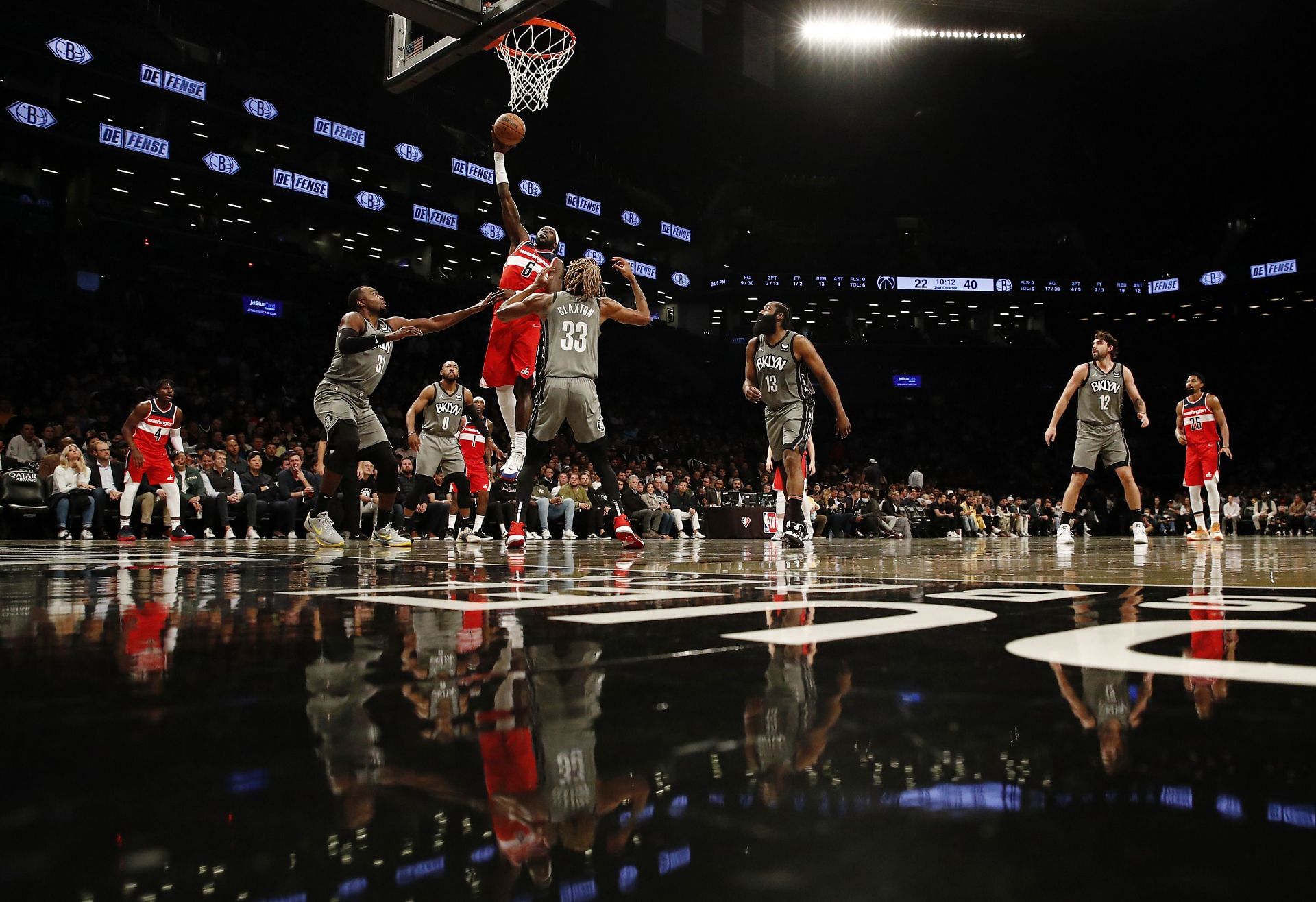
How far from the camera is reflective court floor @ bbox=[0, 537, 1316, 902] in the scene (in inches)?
20.1

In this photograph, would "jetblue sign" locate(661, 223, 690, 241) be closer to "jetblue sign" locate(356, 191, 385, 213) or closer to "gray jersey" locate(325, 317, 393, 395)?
"jetblue sign" locate(356, 191, 385, 213)

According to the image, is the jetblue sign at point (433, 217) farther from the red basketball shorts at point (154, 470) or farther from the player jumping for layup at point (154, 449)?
the red basketball shorts at point (154, 470)

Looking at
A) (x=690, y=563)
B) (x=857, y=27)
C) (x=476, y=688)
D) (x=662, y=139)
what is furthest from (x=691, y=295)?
(x=476, y=688)

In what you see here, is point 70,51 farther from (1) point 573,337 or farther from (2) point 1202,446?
(2) point 1202,446

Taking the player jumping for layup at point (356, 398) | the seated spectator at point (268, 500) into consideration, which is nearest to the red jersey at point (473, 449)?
the seated spectator at point (268, 500)

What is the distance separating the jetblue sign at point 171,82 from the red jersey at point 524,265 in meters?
15.1

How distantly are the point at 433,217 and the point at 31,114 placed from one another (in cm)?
896

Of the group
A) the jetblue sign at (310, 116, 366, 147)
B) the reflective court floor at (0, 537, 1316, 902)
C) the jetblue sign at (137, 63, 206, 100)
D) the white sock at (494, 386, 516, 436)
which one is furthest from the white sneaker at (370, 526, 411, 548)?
the jetblue sign at (310, 116, 366, 147)

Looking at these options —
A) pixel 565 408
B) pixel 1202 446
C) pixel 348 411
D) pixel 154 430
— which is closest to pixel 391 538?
pixel 348 411

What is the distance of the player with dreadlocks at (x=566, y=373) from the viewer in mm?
6195

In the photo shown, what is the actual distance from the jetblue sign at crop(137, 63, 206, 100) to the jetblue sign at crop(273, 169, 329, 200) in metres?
2.17

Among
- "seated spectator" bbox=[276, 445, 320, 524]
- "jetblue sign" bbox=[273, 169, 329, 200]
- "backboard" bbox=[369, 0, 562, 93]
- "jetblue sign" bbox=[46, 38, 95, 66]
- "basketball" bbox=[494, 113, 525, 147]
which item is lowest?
"seated spectator" bbox=[276, 445, 320, 524]

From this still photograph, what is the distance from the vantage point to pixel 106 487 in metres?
9.89

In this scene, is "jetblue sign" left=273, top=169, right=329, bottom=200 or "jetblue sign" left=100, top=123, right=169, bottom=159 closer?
"jetblue sign" left=100, top=123, right=169, bottom=159
